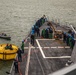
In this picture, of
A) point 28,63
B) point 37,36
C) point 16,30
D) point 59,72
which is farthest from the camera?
point 16,30

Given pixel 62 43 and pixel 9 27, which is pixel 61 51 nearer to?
pixel 62 43

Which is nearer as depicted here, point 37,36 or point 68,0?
point 37,36

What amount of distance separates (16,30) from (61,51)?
2560cm

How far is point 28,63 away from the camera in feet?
64.6

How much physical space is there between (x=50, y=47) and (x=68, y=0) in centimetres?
9627

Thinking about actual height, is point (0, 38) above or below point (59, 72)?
below

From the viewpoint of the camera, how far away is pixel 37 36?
30.6 meters

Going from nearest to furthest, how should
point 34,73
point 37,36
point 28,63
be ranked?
point 34,73, point 28,63, point 37,36

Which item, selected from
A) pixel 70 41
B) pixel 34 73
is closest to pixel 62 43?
pixel 70 41

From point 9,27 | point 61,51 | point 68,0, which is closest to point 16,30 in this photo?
point 9,27

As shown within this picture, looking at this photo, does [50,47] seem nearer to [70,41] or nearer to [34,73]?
[70,41]

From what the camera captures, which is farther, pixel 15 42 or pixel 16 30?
pixel 16 30

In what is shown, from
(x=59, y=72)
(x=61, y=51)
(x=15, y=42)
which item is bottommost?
(x=15, y=42)

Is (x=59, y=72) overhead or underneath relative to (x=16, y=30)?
overhead
